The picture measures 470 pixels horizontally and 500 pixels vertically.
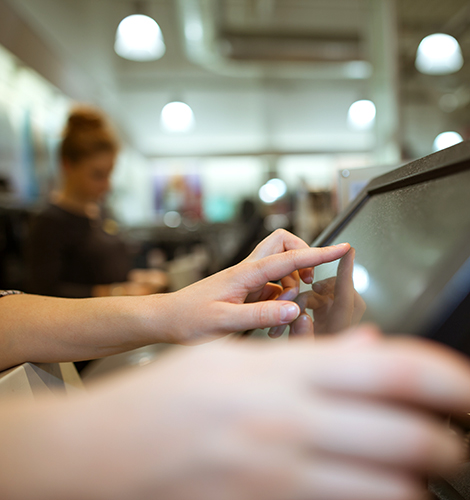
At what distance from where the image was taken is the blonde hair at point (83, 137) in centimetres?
171

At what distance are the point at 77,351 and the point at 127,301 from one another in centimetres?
9

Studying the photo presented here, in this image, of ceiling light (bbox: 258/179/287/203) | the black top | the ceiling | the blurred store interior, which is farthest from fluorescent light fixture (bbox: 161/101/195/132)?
→ ceiling light (bbox: 258/179/287/203)

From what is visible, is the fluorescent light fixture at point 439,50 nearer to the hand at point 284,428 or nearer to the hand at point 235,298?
the hand at point 235,298

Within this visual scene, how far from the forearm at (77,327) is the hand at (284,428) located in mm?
327

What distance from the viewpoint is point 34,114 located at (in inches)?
179

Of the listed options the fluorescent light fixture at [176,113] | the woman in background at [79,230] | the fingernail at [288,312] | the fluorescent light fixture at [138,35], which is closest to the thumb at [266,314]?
the fingernail at [288,312]

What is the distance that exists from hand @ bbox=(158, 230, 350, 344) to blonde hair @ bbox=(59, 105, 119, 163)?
4.55ft

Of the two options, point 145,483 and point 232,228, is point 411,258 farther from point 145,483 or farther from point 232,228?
point 232,228

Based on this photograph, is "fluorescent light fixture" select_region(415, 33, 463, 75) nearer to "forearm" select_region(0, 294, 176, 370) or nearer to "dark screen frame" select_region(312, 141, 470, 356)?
"forearm" select_region(0, 294, 176, 370)

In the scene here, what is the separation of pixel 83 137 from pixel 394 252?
1.62m

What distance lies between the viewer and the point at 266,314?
→ 1.38 feet

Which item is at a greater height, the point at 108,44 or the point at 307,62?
the point at 108,44

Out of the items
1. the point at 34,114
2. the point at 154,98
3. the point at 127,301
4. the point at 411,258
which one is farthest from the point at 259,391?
the point at 154,98

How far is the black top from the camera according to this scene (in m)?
1.58
